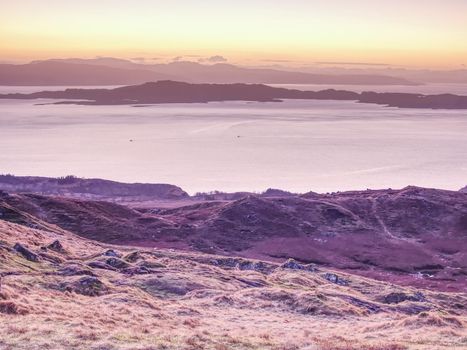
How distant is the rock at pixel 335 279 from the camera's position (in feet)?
160

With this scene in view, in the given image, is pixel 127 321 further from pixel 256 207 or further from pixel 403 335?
pixel 256 207

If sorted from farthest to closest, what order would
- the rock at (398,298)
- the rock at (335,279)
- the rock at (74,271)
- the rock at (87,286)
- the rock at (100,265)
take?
the rock at (335,279) → the rock at (100,265) → the rock at (398,298) → the rock at (74,271) → the rock at (87,286)

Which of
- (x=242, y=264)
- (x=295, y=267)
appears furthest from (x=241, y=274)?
(x=295, y=267)

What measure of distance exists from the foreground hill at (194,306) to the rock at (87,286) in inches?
2.4

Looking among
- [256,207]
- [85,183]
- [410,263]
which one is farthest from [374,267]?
[85,183]

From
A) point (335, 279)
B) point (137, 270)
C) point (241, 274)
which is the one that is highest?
point (137, 270)

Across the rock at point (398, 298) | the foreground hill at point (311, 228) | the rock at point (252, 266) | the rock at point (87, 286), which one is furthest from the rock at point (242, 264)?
the rock at point (87, 286)

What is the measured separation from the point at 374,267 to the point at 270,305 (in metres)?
35.3

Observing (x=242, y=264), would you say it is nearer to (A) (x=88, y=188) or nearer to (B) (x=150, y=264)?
(B) (x=150, y=264)

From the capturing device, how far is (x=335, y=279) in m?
49.3

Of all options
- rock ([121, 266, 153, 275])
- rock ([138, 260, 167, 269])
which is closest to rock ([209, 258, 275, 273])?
rock ([138, 260, 167, 269])

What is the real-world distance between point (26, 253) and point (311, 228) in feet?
153

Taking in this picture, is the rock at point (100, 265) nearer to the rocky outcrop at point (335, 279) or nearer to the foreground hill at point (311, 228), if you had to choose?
the rocky outcrop at point (335, 279)

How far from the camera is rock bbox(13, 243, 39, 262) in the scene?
41188 mm
